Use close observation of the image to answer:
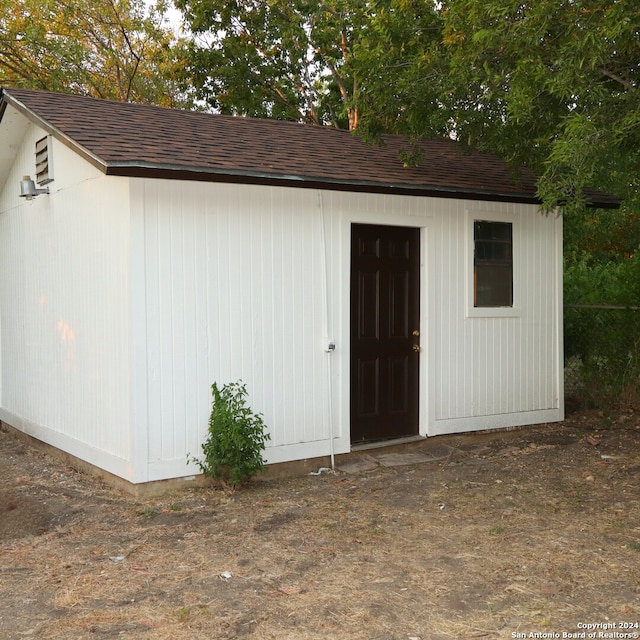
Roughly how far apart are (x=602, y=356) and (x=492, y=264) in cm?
275

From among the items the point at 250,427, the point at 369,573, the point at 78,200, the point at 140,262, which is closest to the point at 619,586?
the point at 369,573

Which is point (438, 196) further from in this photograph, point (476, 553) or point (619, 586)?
point (619, 586)

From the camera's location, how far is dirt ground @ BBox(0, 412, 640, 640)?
13.7 feet

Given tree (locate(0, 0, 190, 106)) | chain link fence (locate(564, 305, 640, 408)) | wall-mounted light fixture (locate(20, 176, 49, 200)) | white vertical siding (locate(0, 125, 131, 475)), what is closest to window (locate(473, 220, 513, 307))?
chain link fence (locate(564, 305, 640, 408))

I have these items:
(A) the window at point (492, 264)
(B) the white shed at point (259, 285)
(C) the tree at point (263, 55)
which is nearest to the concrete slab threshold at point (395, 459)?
(B) the white shed at point (259, 285)

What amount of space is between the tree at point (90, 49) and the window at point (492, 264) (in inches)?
553

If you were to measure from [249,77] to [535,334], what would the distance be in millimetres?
13715

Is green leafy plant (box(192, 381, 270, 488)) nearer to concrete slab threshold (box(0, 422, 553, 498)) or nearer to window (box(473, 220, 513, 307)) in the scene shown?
concrete slab threshold (box(0, 422, 553, 498))

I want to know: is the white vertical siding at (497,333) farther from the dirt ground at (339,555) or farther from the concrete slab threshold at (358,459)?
the dirt ground at (339,555)

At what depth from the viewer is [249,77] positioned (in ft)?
67.3

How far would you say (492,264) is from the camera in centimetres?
909

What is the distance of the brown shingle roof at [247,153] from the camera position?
6.82 m

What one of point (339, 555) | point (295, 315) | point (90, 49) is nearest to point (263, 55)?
point (90, 49)

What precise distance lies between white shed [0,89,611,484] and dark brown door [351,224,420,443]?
0.08 feet
